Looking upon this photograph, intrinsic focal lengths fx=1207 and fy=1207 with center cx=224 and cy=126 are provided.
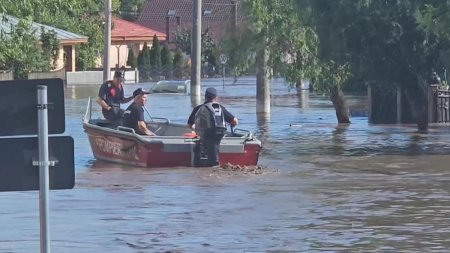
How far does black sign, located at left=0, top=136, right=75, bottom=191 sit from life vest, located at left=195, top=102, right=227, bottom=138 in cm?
1269

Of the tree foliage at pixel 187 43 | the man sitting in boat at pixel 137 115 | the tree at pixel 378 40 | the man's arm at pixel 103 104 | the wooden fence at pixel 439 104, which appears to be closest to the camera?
the man sitting in boat at pixel 137 115

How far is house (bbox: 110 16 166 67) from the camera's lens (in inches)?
3414

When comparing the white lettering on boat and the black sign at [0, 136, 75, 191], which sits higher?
the black sign at [0, 136, 75, 191]

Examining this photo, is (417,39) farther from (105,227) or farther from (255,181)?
(105,227)

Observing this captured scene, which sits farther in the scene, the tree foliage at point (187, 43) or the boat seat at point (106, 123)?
the tree foliage at point (187, 43)

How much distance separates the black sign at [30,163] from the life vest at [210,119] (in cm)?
1269

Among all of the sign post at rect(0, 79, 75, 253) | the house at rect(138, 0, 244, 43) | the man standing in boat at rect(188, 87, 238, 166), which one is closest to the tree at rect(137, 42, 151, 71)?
the house at rect(138, 0, 244, 43)

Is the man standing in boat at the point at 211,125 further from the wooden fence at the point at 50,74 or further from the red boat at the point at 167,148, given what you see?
Result: the wooden fence at the point at 50,74

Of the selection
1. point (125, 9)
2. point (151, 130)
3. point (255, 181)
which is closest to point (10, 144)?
point (255, 181)

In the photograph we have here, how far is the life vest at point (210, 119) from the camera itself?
1909 cm

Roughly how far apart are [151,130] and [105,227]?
31.9 feet

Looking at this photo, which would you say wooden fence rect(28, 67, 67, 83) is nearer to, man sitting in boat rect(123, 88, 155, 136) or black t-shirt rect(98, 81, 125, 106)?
black t-shirt rect(98, 81, 125, 106)

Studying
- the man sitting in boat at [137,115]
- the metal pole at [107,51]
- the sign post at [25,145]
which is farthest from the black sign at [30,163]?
the metal pole at [107,51]

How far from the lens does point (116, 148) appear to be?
20984 millimetres
